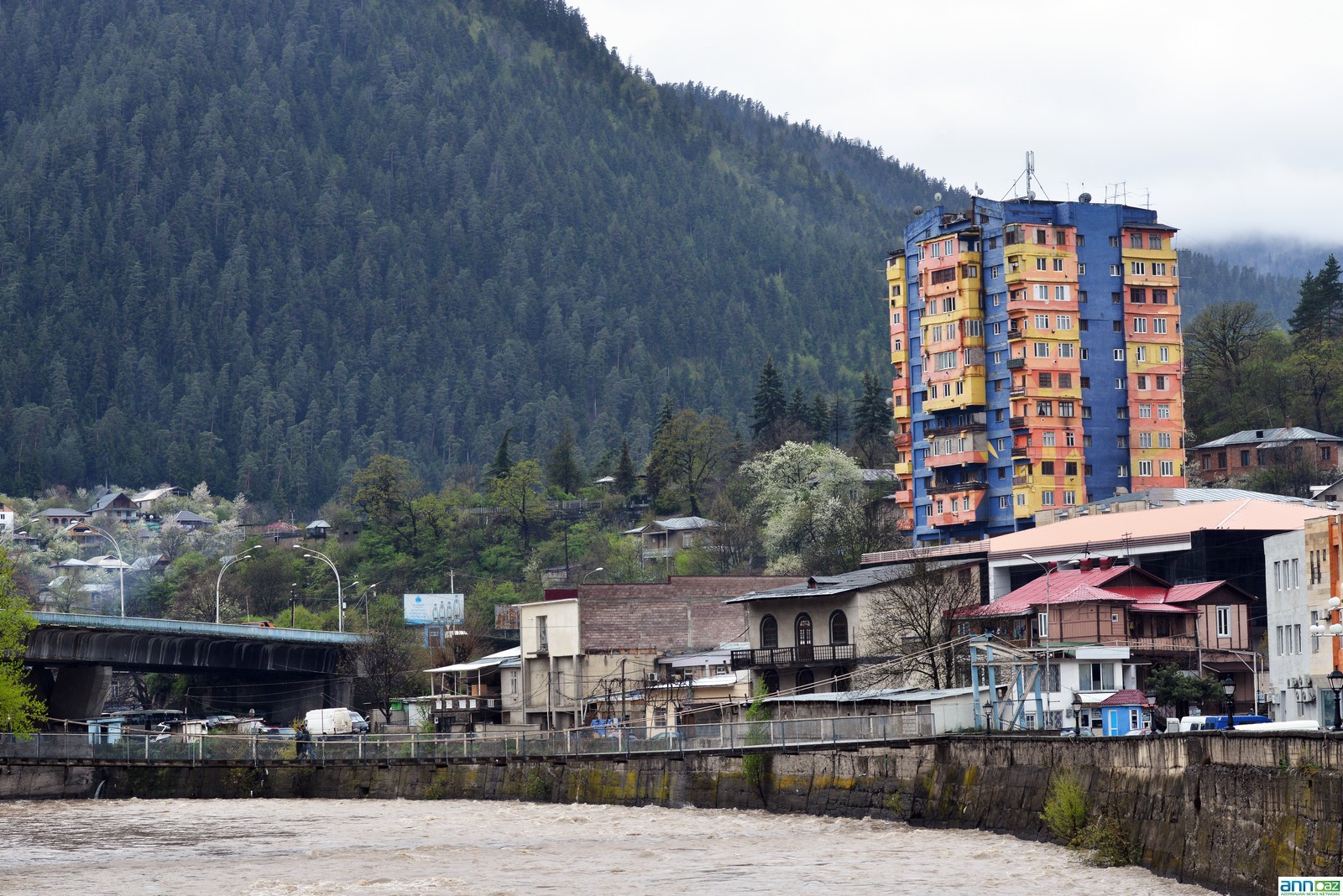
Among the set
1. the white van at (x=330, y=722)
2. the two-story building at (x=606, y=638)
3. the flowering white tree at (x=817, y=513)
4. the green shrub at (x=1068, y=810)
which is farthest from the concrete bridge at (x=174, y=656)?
the green shrub at (x=1068, y=810)

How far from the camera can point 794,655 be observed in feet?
338

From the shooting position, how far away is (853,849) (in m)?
55.4

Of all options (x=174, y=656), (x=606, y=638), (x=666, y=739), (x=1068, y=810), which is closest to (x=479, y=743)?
(x=666, y=739)

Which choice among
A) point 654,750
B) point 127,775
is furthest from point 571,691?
point 654,750

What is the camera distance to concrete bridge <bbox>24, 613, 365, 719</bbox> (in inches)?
5285

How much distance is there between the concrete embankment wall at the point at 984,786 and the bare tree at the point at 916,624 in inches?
803

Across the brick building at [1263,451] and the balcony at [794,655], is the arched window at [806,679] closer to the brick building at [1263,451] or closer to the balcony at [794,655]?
the balcony at [794,655]

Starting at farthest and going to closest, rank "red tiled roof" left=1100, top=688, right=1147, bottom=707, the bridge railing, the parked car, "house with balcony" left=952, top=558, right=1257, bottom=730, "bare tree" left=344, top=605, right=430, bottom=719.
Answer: "bare tree" left=344, top=605, right=430, bottom=719 < "house with balcony" left=952, top=558, right=1257, bottom=730 < the parked car < "red tiled roof" left=1100, top=688, right=1147, bottom=707 < the bridge railing

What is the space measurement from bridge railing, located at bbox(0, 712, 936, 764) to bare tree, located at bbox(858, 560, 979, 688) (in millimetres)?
16029

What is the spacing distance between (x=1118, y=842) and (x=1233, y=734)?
7.00m

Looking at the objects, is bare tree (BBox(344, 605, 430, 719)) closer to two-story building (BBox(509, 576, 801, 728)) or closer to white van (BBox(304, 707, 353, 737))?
white van (BBox(304, 707, 353, 737))

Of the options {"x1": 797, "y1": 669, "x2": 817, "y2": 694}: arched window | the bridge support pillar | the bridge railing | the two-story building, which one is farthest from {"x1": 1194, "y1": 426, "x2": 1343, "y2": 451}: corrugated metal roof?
the bridge railing

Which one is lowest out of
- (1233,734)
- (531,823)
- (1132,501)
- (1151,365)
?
(531,823)

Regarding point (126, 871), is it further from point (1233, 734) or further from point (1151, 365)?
point (1151, 365)
